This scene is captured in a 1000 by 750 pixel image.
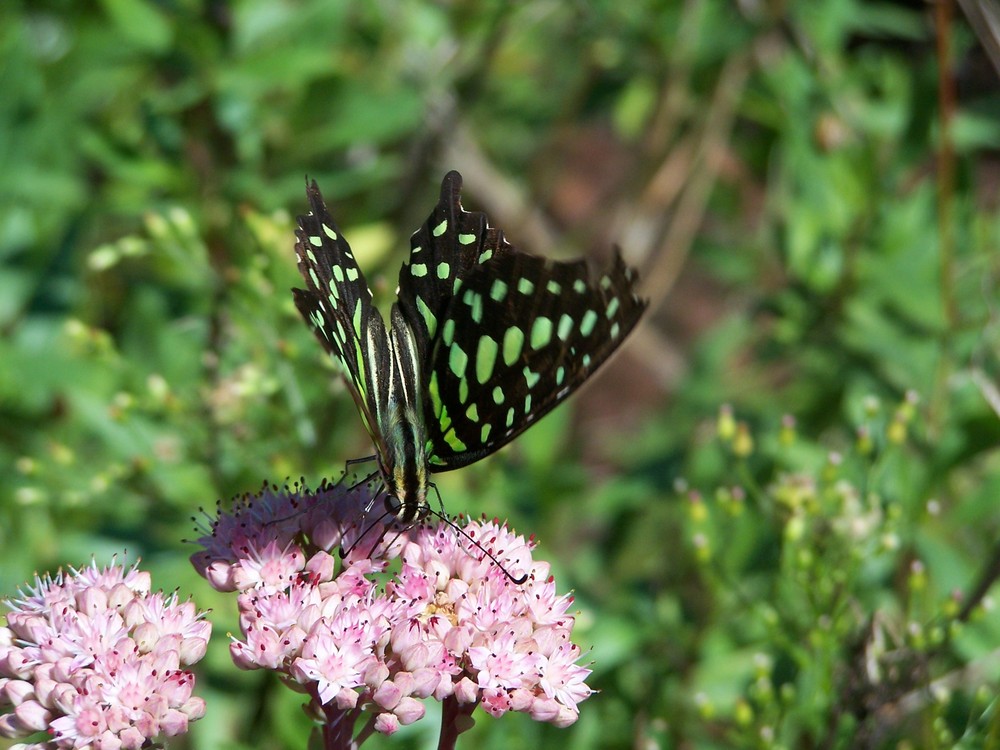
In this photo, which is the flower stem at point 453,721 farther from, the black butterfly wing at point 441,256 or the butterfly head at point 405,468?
the black butterfly wing at point 441,256

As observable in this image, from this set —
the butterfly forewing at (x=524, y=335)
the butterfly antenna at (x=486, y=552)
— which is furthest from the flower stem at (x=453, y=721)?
the butterfly forewing at (x=524, y=335)

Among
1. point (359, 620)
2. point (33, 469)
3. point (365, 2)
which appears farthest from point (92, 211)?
point (359, 620)

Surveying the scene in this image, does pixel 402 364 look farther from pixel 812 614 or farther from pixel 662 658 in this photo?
pixel 662 658

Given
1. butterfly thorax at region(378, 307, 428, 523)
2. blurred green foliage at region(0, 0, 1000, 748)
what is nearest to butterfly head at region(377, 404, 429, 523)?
butterfly thorax at region(378, 307, 428, 523)

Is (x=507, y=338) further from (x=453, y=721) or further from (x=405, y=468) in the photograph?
(x=453, y=721)

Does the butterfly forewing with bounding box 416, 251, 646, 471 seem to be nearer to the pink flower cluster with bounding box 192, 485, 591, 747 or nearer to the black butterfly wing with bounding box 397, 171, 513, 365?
the black butterfly wing with bounding box 397, 171, 513, 365

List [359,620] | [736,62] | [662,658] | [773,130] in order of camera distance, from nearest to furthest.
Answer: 1. [359,620]
2. [662,658]
3. [736,62]
4. [773,130]
